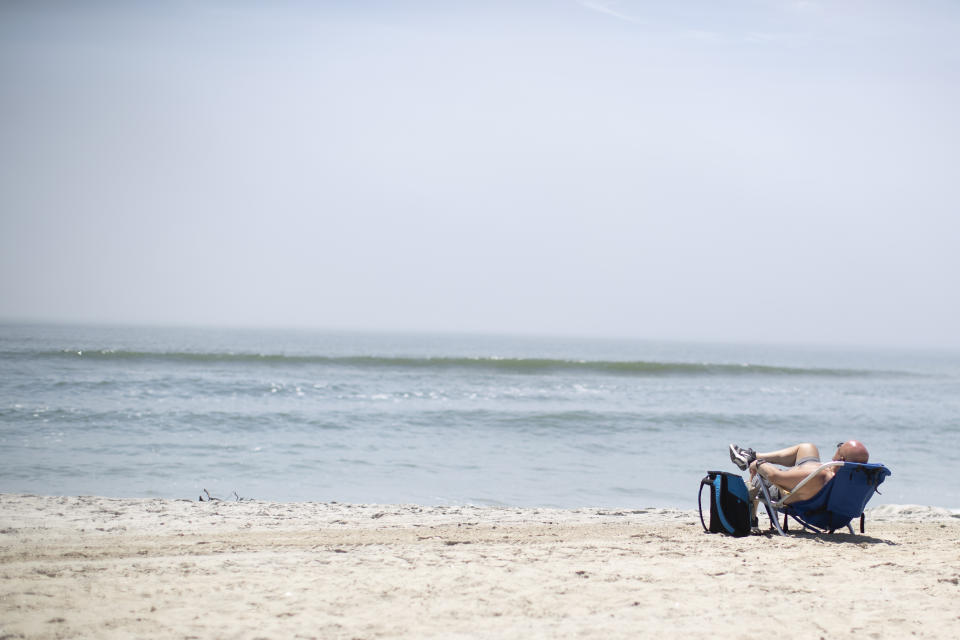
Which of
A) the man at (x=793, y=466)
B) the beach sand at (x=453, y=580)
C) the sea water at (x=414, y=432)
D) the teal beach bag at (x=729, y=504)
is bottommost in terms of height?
the sea water at (x=414, y=432)

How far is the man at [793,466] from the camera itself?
257 inches

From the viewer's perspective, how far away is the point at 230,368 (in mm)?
28547

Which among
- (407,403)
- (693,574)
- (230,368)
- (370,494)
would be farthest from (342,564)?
(230,368)

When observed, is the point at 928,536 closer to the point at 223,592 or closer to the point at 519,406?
the point at 223,592

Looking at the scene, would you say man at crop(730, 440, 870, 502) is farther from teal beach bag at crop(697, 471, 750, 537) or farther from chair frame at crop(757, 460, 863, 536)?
teal beach bag at crop(697, 471, 750, 537)

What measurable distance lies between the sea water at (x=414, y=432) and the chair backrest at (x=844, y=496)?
268 cm

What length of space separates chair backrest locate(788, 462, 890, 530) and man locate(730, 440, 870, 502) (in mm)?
82

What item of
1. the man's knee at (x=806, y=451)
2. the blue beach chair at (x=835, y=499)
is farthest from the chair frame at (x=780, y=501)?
the man's knee at (x=806, y=451)

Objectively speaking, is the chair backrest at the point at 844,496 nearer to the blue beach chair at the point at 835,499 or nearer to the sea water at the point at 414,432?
the blue beach chair at the point at 835,499

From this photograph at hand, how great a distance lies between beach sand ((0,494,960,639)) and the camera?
13.5 feet

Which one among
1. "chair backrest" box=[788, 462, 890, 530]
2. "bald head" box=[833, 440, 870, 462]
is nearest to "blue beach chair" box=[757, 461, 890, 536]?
"chair backrest" box=[788, 462, 890, 530]

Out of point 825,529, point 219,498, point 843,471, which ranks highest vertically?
point 843,471

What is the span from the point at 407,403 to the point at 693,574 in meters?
15.2

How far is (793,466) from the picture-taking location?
687 cm
